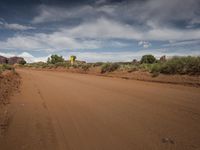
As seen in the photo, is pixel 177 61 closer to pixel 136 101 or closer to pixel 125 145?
pixel 136 101

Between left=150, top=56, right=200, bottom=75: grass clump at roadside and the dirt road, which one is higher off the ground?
left=150, top=56, right=200, bottom=75: grass clump at roadside

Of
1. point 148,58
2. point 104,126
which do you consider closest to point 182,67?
point 104,126

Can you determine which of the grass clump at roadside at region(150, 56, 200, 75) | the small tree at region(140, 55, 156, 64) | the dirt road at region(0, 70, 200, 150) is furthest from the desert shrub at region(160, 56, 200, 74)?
the small tree at region(140, 55, 156, 64)

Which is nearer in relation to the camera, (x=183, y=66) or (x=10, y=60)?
(x=183, y=66)

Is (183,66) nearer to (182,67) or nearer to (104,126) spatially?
(182,67)

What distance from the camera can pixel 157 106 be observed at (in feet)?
24.0

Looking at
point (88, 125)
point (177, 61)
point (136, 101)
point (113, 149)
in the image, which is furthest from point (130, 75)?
point (113, 149)

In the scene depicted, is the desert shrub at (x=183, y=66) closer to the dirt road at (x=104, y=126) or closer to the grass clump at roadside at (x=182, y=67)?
the grass clump at roadside at (x=182, y=67)

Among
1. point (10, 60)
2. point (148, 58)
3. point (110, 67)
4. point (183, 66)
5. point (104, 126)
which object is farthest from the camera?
point (10, 60)

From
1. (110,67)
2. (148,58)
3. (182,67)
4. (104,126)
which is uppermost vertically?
(148,58)

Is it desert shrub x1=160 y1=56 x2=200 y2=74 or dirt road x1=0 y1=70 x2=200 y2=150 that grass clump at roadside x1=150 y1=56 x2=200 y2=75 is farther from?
dirt road x1=0 y1=70 x2=200 y2=150

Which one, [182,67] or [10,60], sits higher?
[182,67]

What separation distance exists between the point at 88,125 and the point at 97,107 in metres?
1.99

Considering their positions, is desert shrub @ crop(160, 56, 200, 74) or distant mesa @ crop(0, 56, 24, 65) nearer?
desert shrub @ crop(160, 56, 200, 74)
